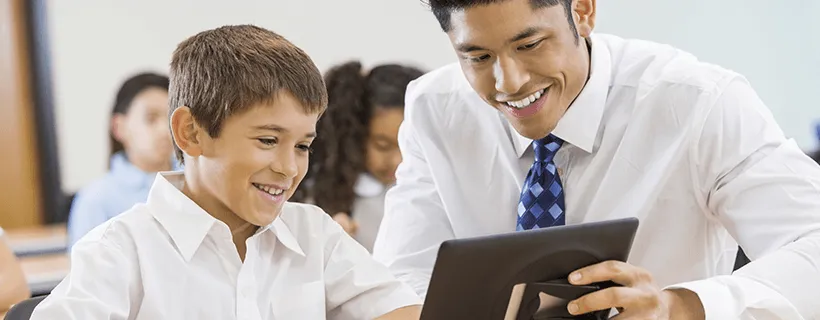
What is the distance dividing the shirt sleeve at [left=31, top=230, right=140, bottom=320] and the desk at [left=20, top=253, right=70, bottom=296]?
2.07 meters

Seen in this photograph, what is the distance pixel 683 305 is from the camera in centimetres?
161

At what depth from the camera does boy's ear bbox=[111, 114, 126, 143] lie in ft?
13.8

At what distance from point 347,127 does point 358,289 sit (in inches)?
68.4

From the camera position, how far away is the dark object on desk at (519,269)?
1.32 metres

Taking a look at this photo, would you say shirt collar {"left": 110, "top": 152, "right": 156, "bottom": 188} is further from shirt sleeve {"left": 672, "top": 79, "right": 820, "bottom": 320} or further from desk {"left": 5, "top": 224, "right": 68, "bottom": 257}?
shirt sleeve {"left": 672, "top": 79, "right": 820, "bottom": 320}

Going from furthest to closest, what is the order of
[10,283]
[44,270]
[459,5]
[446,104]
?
[44,270] < [10,283] < [446,104] < [459,5]

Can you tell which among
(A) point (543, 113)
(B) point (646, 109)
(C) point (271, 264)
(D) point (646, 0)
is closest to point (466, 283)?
(C) point (271, 264)

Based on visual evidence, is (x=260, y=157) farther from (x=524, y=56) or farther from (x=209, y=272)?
(x=524, y=56)

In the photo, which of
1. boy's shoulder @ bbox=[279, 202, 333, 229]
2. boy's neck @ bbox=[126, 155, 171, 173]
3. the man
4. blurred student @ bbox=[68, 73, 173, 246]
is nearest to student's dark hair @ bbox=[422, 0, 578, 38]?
the man

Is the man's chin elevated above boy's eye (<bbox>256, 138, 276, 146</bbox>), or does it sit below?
below

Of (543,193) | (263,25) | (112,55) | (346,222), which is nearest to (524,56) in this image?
(543,193)

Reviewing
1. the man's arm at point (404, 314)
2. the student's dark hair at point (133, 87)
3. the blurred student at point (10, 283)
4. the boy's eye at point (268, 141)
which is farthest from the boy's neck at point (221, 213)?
the student's dark hair at point (133, 87)

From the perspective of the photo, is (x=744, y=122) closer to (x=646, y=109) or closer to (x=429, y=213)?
(x=646, y=109)

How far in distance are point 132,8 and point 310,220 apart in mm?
3879
